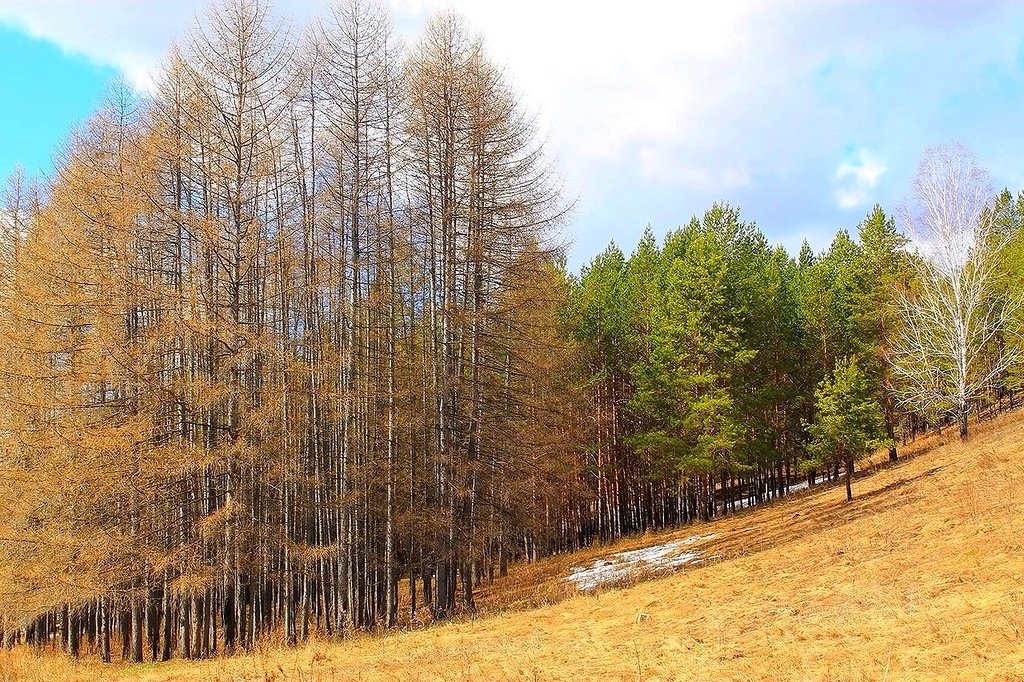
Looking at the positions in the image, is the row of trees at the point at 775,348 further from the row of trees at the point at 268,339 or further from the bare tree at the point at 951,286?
the row of trees at the point at 268,339

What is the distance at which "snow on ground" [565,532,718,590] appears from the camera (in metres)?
22.1

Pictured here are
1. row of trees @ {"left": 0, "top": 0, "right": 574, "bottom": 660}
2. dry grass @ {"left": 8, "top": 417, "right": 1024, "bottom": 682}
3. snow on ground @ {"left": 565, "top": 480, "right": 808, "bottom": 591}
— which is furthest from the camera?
snow on ground @ {"left": 565, "top": 480, "right": 808, "bottom": 591}

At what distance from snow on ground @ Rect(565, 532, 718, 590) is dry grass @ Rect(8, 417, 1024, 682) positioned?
1741mm

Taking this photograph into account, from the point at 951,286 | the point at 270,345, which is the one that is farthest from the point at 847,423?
the point at 270,345

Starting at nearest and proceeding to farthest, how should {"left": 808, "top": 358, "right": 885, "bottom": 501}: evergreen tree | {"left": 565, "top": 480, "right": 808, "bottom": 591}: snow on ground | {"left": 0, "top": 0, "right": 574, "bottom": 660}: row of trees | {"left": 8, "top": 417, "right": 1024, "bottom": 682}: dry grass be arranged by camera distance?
{"left": 8, "top": 417, "right": 1024, "bottom": 682}: dry grass, {"left": 0, "top": 0, "right": 574, "bottom": 660}: row of trees, {"left": 565, "top": 480, "right": 808, "bottom": 591}: snow on ground, {"left": 808, "top": 358, "right": 885, "bottom": 501}: evergreen tree

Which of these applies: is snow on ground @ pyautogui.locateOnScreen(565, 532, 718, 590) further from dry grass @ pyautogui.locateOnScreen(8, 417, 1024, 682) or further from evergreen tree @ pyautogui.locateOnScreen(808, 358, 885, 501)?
evergreen tree @ pyautogui.locateOnScreen(808, 358, 885, 501)

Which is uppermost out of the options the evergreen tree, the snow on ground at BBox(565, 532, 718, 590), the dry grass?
the evergreen tree

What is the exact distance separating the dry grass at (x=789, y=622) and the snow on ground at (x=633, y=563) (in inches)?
68.5

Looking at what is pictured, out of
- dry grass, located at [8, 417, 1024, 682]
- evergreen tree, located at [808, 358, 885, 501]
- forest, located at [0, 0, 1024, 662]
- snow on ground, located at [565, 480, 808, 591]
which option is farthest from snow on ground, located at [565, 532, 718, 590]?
evergreen tree, located at [808, 358, 885, 501]

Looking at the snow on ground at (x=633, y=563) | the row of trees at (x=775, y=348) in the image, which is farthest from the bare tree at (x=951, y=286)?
the snow on ground at (x=633, y=563)

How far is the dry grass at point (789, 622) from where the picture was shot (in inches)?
336

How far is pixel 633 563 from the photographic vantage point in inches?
984

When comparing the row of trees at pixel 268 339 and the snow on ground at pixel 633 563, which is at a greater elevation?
the row of trees at pixel 268 339

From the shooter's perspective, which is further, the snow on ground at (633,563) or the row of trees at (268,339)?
the snow on ground at (633,563)
